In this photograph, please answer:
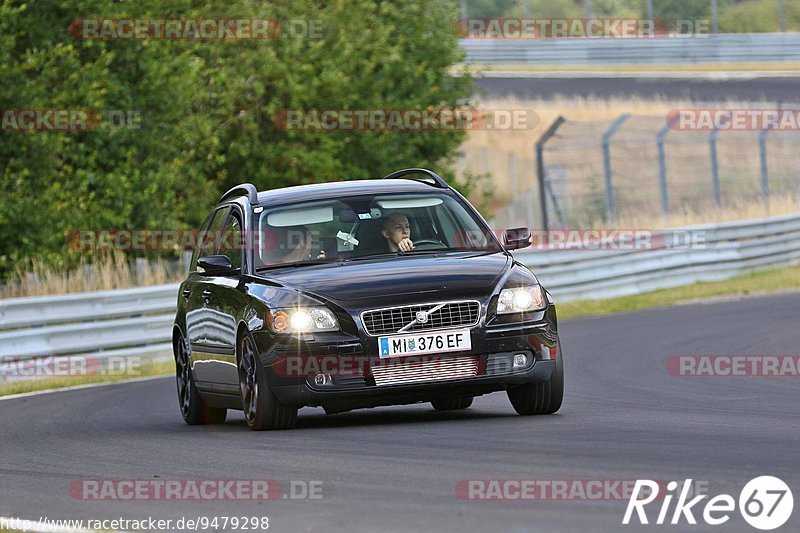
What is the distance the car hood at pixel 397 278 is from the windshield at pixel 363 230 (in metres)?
0.28

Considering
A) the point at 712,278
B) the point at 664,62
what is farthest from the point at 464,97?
the point at 664,62

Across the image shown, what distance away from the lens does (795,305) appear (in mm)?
22266

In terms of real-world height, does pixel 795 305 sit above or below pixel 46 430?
below

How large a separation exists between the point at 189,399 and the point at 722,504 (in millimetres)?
6649

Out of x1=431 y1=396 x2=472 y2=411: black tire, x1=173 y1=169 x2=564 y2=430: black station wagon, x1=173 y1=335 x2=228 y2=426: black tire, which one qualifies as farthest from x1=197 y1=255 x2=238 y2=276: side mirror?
x1=431 y1=396 x2=472 y2=411: black tire

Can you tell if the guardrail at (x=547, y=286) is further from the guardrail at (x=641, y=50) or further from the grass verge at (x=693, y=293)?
the guardrail at (x=641, y=50)

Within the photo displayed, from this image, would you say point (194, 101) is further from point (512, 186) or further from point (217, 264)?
point (217, 264)

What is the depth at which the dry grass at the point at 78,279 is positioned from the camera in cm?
2284

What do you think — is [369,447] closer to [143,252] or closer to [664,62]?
[143,252]

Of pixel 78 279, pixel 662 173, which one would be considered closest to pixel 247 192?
pixel 78 279

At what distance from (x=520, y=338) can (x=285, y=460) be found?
6.78 feet

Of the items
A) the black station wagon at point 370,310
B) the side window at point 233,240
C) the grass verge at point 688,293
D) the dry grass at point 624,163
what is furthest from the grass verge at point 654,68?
the black station wagon at point 370,310

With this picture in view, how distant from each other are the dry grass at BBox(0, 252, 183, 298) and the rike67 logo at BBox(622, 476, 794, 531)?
16313mm

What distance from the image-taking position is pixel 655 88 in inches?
1934
